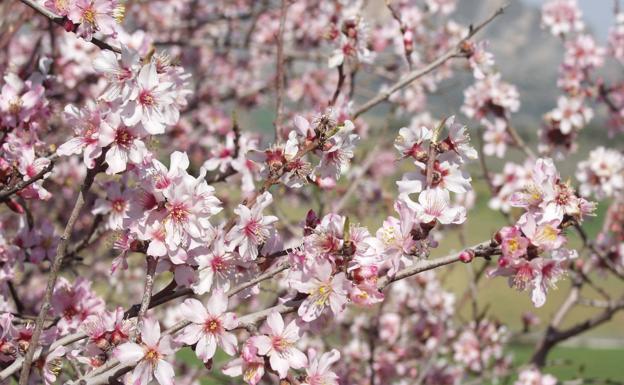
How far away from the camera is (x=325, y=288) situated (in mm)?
1399

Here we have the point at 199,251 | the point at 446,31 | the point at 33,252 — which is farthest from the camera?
the point at 446,31

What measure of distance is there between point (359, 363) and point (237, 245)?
3900mm

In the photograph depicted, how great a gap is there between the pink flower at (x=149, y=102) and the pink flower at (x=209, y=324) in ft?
1.30

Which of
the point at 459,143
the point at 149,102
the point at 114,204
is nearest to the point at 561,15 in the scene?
the point at 459,143

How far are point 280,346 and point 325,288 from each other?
0.60 ft

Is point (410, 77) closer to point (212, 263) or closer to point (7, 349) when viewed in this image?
point (212, 263)

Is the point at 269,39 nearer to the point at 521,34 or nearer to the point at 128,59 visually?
the point at 128,59

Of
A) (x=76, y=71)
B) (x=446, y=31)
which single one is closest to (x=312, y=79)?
(x=446, y=31)

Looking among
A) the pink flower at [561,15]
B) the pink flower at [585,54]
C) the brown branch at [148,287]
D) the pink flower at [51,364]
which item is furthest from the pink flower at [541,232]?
the pink flower at [561,15]

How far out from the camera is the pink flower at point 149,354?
138 centimetres

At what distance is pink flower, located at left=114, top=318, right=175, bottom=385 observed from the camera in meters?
1.38

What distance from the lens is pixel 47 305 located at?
134 centimetres

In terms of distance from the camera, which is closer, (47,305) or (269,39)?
(47,305)

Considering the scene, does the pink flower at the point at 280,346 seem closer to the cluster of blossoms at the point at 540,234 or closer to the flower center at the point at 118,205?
the cluster of blossoms at the point at 540,234
